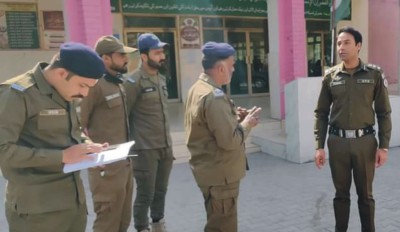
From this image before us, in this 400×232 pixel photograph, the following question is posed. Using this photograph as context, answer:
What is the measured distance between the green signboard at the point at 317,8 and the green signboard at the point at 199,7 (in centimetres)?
134

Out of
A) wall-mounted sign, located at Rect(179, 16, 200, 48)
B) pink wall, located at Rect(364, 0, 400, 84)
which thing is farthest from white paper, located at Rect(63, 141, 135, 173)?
pink wall, located at Rect(364, 0, 400, 84)

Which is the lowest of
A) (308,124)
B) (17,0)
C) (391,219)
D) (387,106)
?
(391,219)

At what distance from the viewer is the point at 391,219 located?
3742 millimetres

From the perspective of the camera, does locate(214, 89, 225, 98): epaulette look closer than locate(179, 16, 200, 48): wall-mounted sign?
Yes

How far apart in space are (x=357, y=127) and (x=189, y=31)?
7.93 metres

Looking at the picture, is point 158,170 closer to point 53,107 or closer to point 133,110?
point 133,110

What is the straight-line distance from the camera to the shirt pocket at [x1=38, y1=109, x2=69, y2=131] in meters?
1.87

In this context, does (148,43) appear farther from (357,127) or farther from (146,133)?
(357,127)

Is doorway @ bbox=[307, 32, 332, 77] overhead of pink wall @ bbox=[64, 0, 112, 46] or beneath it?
beneath

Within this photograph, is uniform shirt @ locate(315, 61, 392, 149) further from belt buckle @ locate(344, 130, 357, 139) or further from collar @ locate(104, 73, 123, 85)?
collar @ locate(104, 73, 123, 85)

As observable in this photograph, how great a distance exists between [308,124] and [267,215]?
2.36 m

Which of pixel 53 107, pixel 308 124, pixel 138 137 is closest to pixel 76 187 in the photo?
pixel 53 107

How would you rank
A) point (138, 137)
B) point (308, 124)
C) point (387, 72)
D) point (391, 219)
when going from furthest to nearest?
point (387, 72), point (308, 124), point (391, 219), point (138, 137)

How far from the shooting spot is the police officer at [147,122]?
3.33 metres
